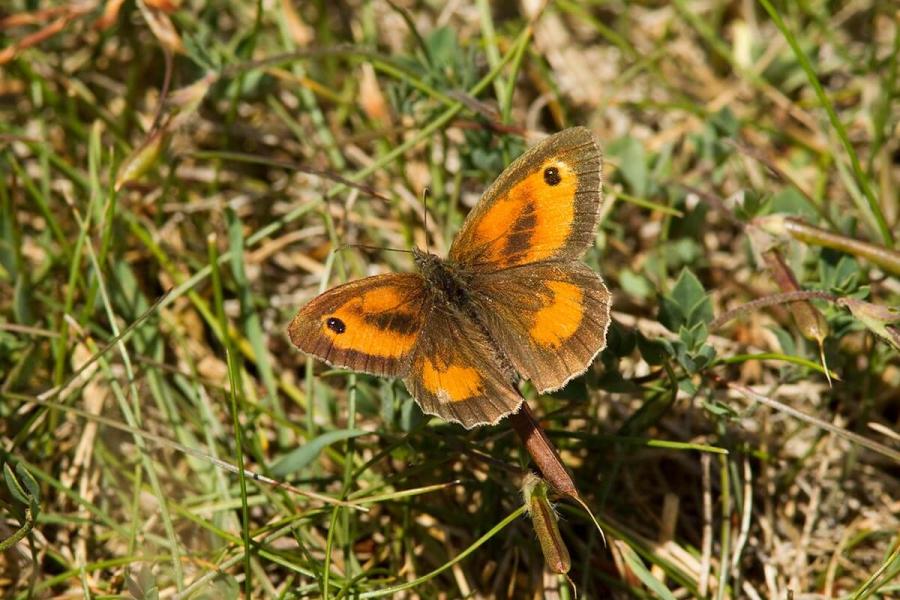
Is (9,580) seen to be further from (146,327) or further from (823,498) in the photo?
(823,498)

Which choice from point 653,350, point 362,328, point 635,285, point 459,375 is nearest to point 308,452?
point 362,328

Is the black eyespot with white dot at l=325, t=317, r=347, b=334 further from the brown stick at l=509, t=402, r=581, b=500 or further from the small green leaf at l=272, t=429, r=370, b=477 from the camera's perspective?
the brown stick at l=509, t=402, r=581, b=500

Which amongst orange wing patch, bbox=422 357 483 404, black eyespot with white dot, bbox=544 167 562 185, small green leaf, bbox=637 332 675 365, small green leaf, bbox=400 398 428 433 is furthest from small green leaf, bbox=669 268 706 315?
small green leaf, bbox=400 398 428 433

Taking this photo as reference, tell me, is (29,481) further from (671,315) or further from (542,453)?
(671,315)

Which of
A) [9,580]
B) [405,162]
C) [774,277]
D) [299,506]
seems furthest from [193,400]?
[774,277]

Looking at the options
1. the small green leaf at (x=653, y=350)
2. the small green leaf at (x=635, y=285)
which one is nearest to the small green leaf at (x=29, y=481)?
the small green leaf at (x=653, y=350)

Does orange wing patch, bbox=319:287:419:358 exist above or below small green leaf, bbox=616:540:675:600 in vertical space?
above
